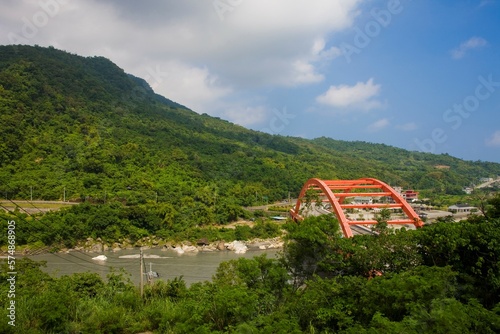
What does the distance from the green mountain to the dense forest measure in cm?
2654

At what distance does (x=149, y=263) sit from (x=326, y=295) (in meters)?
18.7

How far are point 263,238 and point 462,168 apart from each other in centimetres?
10223

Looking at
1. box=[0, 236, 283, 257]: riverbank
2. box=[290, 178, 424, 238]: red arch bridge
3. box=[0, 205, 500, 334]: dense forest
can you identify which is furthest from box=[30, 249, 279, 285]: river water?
box=[0, 205, 500, 334]: dense forest

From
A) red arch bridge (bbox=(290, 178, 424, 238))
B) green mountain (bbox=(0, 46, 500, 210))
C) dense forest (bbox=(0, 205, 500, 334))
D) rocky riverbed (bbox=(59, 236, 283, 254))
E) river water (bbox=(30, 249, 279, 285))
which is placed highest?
green mountain (bbox=(0, 46, 500, 210))

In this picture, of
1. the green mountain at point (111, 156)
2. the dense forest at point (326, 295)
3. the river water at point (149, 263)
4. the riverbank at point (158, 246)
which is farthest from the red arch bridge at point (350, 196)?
the green mountain at point (111, 156)

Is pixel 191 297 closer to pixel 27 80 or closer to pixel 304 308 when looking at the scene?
pixel 304 308

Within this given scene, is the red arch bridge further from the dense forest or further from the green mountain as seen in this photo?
the green mountain

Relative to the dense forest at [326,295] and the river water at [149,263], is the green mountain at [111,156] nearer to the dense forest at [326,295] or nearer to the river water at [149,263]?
the river water at [149,263]

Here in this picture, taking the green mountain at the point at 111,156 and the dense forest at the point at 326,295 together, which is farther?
the green mountain at the point at 111,156

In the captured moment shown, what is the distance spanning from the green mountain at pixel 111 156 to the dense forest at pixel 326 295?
26538 mm

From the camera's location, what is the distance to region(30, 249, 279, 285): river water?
846 inches

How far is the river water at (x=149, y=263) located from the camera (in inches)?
846

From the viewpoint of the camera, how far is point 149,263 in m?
23.8

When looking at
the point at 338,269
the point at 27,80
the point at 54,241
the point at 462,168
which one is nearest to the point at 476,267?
the point at 338,269
